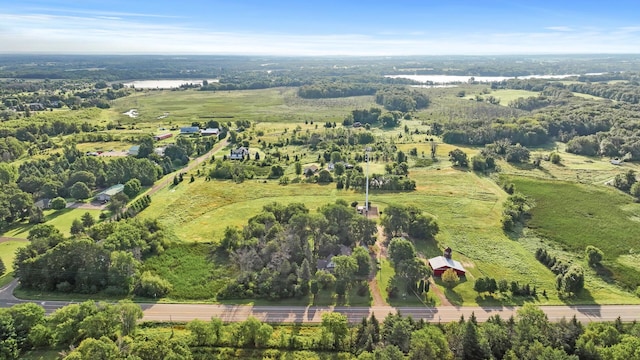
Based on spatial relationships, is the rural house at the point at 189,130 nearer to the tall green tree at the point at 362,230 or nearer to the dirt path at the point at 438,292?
the tall green tree at the point at 362,230

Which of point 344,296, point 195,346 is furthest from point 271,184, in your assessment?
point 195,346

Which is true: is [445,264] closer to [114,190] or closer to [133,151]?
[114,190]

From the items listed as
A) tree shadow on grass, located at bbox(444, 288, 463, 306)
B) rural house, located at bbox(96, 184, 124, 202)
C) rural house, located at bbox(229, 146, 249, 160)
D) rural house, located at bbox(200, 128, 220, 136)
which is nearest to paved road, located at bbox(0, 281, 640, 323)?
tree shadow on grass, located at bbox(444, 288, 463, 306)

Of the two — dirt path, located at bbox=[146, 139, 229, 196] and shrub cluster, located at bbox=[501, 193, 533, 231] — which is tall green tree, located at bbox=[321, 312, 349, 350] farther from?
dirt path, located at bbox=[146, 139, 229, 196]

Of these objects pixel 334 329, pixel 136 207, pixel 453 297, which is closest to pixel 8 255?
pixel 136 207

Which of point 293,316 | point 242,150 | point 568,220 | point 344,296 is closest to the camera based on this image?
point 293,316

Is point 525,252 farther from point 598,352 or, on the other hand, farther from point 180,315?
point 180,315
